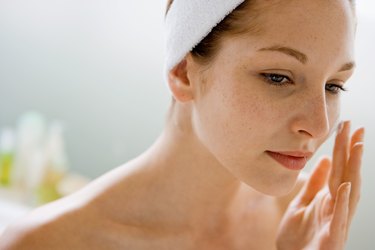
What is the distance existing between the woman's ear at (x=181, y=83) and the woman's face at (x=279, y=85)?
41 millimetres

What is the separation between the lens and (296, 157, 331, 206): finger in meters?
1.10

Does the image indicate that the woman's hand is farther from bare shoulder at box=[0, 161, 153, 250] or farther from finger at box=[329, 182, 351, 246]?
bare shoulder at box=[0, 161, 153, 250]

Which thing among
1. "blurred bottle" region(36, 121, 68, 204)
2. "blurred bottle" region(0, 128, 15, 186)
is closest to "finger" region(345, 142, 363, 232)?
"blurred bottle" region(36, 121, 68, 204)

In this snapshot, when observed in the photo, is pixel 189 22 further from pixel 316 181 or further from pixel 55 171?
pixel 55 171

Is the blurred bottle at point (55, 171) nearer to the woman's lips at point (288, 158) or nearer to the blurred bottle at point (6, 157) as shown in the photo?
the blurred bottle at point (6, 157)

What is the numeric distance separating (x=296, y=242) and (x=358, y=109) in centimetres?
40

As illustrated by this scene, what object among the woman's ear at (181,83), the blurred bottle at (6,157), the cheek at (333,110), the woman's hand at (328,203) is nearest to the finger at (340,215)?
the woman's hand at (328,203)

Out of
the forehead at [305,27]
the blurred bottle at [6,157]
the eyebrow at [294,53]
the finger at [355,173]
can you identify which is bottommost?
the blurred bottle at [6,157]

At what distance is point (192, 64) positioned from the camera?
95 cm

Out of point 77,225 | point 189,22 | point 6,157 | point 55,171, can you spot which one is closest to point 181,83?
point 189,22

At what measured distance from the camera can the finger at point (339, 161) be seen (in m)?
1.00

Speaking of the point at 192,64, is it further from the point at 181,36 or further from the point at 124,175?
the point at 124,175

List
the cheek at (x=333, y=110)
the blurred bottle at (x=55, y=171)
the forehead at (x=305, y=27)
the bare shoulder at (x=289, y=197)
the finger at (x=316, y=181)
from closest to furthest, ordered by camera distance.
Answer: the forehead at (x=305, y=27)
the cheek at (x=333, y=110)
the finger at (x=316, y=181)
the bare shoulder at (x=289, y=197)
the blurred bottle at (x=55, y=171)

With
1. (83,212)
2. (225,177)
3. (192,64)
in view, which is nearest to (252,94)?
(192,64)
